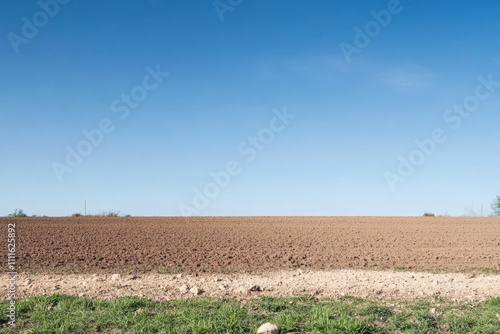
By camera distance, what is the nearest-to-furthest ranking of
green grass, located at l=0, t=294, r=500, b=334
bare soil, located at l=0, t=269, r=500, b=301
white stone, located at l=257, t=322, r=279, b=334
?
white stone, located at l=257, t=322, r=279, b=334 → green grass, located at l=0, t=294, r=500, b=334 → bare soil, located at l=0, t=269, r=500, b=301

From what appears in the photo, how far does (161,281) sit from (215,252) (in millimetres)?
6231

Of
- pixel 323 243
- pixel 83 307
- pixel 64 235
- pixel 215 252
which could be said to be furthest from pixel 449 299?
pixel 64 235

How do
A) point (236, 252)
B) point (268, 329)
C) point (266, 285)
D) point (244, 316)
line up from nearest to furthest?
1. point (268, 329)
2. point (244, 316)
3. point (266, 285)
4. point (236, 252)

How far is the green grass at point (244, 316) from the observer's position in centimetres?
728

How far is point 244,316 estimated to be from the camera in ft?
25.8

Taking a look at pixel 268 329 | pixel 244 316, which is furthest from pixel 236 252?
pixel 268 329

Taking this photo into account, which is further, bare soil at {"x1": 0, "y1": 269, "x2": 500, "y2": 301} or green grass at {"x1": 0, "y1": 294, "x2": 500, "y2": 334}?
bare soil at {"x1": 0, "y1": 269, "x2": 500, "y2": 301}

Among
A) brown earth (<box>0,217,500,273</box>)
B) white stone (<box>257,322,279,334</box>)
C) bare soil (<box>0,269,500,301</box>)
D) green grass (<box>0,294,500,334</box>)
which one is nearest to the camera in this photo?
white stone (<box>257,322,279,334</box>)

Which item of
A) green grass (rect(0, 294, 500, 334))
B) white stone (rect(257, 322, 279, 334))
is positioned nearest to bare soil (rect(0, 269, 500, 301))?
green grass (rect(0, 294, 500, 334))

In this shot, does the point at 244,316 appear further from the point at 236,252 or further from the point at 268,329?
the point at 236,252

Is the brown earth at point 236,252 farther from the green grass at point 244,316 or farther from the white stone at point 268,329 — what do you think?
the white stone at point 268,329

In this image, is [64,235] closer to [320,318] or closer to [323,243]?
[323,243]

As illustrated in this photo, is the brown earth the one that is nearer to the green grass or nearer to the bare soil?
the bare soil

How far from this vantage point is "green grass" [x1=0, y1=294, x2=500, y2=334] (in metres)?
7.28
